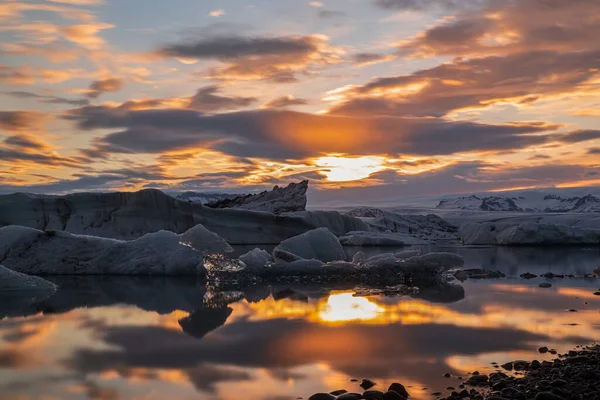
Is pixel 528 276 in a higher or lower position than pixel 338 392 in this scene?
lower

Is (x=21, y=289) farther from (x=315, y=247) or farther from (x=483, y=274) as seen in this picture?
(x=483, y=274)

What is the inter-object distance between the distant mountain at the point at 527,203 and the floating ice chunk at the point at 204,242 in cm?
5387

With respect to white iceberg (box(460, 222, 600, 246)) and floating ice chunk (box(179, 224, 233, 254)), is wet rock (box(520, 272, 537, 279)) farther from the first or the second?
white iceberg (box(460, 222, 600, 246))

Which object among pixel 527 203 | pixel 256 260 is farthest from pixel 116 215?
pixel 527 203

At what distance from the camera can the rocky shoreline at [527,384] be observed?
3039 mm

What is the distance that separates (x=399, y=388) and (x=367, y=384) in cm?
20

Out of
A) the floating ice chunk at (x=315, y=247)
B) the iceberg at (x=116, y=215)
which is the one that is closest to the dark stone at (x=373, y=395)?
the floating ice chunk at (x=315, y=247)

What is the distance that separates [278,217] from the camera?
2097cm

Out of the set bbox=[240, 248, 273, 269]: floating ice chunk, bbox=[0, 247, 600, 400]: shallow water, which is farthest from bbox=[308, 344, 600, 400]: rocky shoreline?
bbox=[240, 248, 273, 269]: floating ice chunk

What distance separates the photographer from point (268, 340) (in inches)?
179

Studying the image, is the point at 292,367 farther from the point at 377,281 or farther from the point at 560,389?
the point at 377,281

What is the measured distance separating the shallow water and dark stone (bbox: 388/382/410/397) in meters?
0.05

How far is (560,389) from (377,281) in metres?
5.57

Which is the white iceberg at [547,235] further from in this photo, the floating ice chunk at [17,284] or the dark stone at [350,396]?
the dark stone at [350,396]
